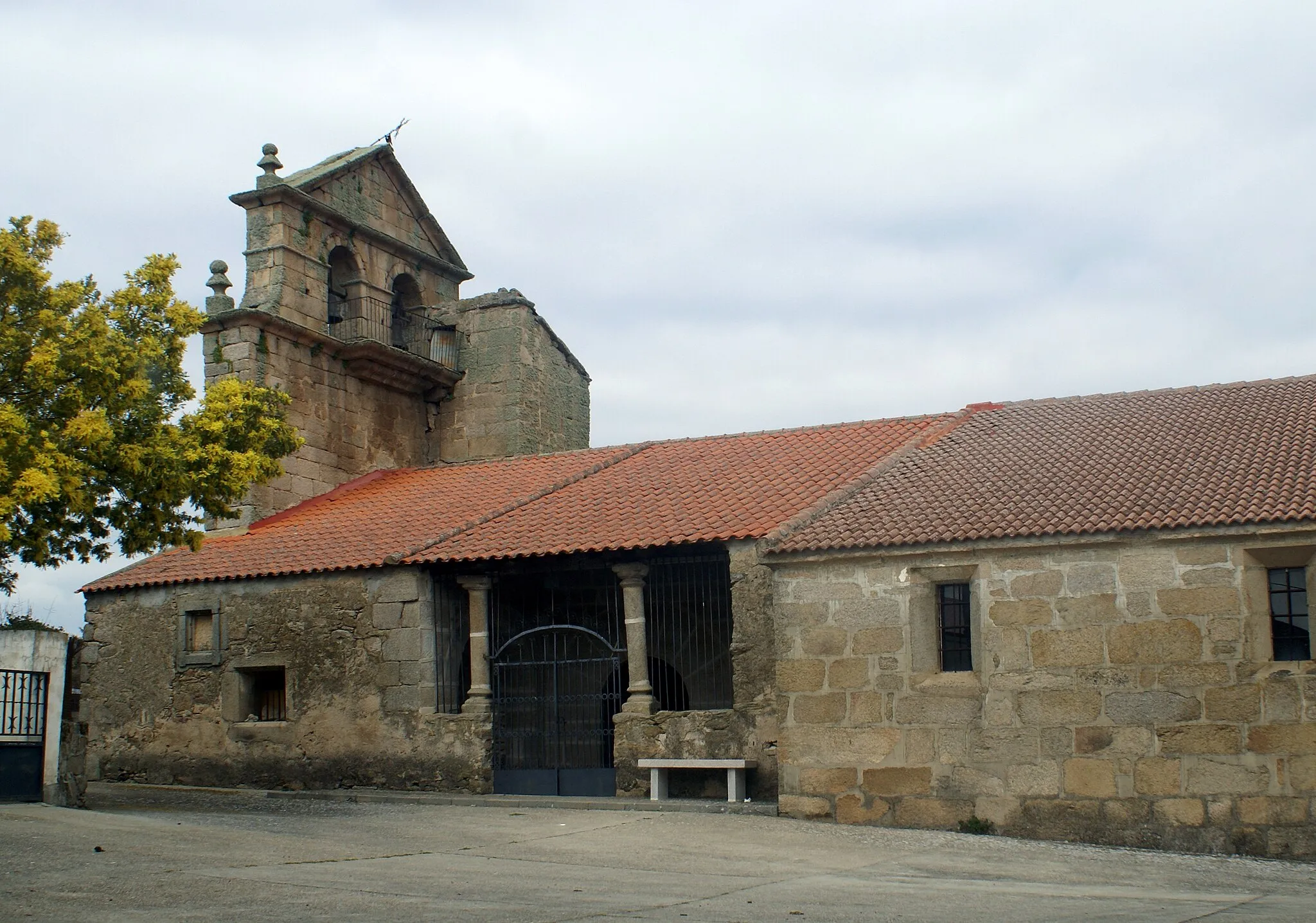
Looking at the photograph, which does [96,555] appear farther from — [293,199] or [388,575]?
[293,199]

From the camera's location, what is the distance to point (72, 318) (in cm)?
1441

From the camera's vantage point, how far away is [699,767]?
1577 centimetres

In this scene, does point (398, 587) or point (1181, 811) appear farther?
point (398, 587)

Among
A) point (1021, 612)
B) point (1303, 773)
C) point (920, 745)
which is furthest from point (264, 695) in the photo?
point (1303, 773)

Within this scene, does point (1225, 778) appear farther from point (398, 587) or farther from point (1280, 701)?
point (398, 587)

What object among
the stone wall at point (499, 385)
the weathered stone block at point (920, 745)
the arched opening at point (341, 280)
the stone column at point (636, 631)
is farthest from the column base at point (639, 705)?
the arched opening at point (341, 280)

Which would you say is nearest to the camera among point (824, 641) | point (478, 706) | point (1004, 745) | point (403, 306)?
point (1004, 745)

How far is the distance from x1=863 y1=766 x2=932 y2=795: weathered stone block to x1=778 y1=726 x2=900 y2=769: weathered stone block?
113mm

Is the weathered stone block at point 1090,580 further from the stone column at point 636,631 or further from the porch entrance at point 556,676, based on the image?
the porch entrance at point 556,676

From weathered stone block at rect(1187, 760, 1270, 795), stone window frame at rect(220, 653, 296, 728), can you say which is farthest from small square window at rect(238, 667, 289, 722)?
weathered stone block at rect(1187, 760, 1270, 795)

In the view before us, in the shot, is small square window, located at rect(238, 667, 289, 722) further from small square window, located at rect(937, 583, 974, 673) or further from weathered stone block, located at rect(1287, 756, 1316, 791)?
weathered stone block, located at rect(1287, 756, 1316, 791)

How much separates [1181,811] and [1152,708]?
90 centimetres

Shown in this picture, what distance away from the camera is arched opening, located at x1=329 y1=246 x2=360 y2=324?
23891mm

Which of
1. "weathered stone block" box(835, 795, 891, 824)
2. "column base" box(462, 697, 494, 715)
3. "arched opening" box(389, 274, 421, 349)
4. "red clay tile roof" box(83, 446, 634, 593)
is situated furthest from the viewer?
"arched opening" box(389, 274, 421, 349)
